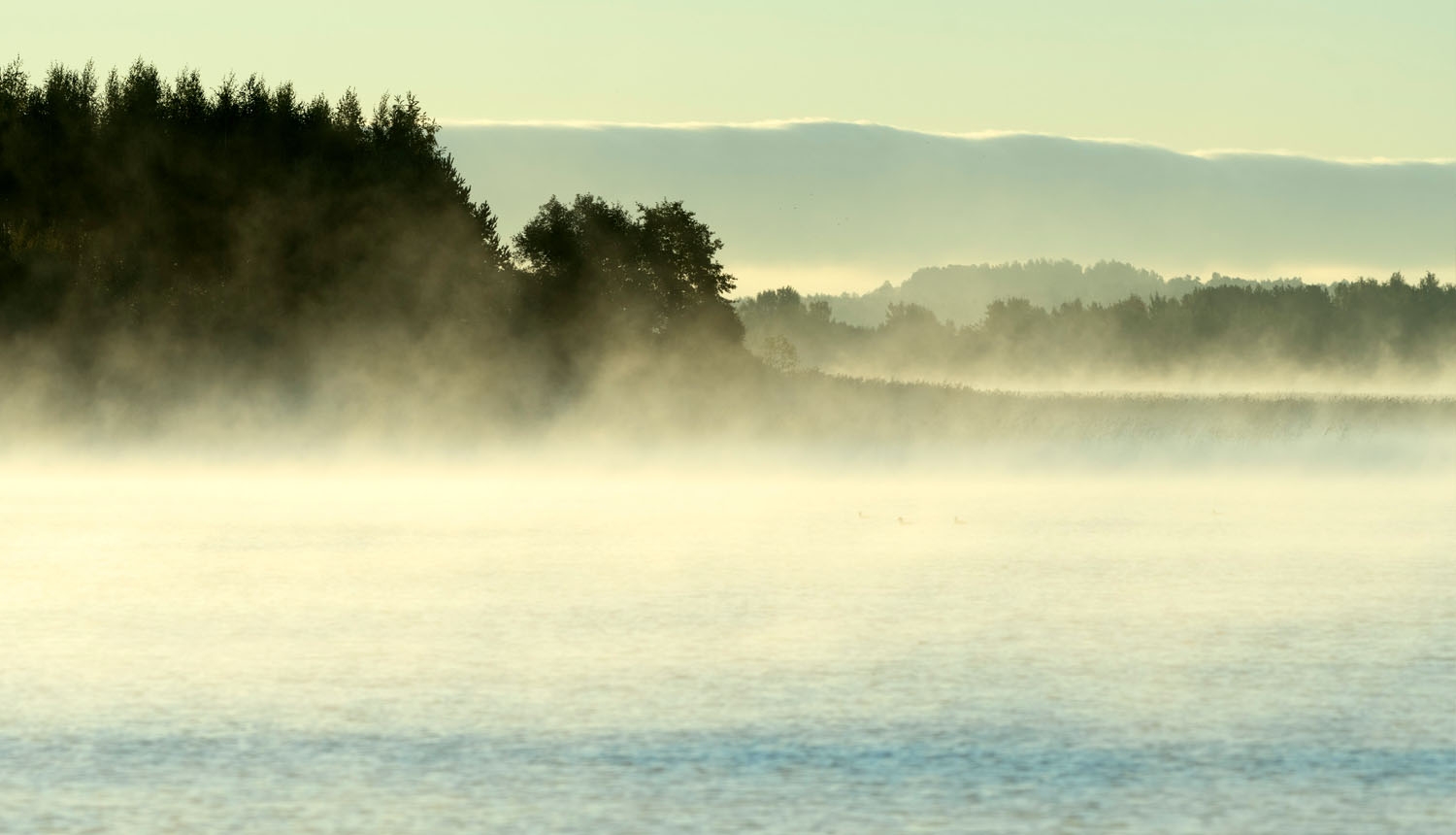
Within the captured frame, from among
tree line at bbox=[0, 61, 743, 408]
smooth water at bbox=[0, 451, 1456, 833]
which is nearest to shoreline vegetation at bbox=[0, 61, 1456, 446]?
tree line at bbox=[0, 61, 743, 408]

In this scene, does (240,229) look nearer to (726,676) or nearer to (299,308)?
(299,308)

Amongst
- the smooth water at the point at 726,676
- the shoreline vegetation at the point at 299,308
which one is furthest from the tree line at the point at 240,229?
the smooth water at the point at 726,676

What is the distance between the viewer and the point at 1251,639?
813 inches

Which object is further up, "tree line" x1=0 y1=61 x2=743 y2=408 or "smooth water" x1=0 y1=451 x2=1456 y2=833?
"tree line" x1=0 y1=61 x2=743 y2=408

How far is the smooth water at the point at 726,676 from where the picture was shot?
1322 centimetres

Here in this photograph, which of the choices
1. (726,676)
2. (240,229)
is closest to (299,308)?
(240,229)

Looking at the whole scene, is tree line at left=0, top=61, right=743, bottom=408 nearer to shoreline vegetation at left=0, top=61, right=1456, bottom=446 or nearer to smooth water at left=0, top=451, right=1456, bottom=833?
shoreline vegetation at left=0, top=61, right=1456, bottom=446

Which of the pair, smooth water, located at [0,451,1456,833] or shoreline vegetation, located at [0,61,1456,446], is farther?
shoreline vegetation, located at [0,61,1456,446]

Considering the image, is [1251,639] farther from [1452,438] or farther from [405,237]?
[405,237]

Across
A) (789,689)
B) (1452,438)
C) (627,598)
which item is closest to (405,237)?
(1452,438)

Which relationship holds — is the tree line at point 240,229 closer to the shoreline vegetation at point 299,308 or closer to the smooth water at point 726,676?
the shoreline vegetation at point 299,308

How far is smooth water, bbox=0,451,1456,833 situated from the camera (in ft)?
43.4

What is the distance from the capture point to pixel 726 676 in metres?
18.3

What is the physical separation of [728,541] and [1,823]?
20588 mm
